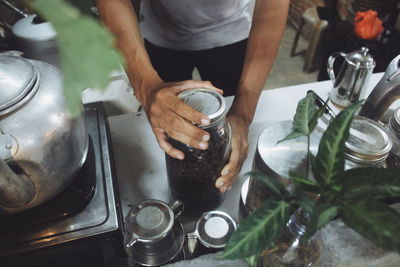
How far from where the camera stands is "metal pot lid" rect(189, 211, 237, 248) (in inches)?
22.2

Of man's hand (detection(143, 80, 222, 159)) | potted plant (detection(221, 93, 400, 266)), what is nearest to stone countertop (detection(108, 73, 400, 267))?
man's hand (detection(143, 80, 222, 159))

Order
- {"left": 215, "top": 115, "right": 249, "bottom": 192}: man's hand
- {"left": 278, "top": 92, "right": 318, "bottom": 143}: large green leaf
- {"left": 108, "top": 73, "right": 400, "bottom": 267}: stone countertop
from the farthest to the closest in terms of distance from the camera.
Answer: {"left": 108, "top": 73, "right": 400, "bottom": 267}: stone countertop < {"left": 215, "top": 115, "right": 249, "bottom": 192}: man's hand < {"left": 278, "top": 92, "right": 318, "bottom": 143}: large green leaf

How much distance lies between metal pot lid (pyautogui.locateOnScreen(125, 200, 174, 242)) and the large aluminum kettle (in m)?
0.14

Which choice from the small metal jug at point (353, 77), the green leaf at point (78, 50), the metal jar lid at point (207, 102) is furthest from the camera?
the small metal jug at point (353, 77)

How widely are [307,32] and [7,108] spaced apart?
2904 mm

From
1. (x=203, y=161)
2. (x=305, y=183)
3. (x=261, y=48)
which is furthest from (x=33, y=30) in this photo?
(x=305, y=183)

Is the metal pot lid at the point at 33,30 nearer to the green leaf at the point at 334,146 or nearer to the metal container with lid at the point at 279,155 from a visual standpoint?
the metal container with lid at the point at 279,155

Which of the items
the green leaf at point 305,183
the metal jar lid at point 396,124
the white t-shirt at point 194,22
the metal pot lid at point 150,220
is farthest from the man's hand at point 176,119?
the white t-shirt at point 194,22

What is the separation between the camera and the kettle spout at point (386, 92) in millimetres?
693

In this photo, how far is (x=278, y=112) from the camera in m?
0.96

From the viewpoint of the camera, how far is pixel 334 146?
0.96 feet

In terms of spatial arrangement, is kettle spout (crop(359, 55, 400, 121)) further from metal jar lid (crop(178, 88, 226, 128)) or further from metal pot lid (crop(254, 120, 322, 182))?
metal jar lid (crop(178, 88, 226, 128))

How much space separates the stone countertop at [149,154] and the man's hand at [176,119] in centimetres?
17

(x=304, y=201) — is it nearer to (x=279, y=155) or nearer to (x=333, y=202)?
(x=333, y=202)
